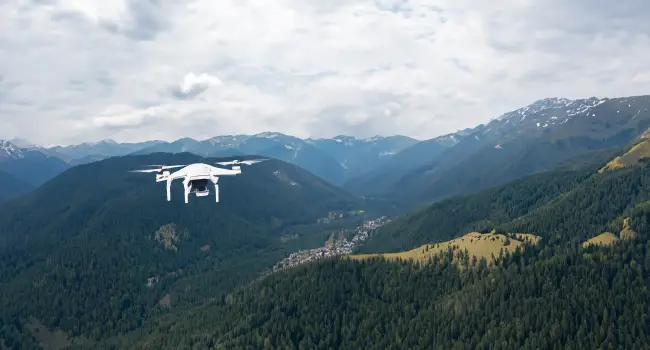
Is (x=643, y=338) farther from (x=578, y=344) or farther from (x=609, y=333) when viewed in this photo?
(x=578, y=344)

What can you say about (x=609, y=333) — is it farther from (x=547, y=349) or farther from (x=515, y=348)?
(x=515, y=348)

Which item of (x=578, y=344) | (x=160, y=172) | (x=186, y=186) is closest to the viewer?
(x=186, y=186)

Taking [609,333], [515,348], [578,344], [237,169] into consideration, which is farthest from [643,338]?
[237,169]

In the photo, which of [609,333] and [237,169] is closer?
[237,169]

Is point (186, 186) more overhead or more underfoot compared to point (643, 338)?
more overhead

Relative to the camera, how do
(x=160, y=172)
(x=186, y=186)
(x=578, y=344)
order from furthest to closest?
1. (x=578, y=344)
2. (x=160, y=172)
3. (x=186, y=186)

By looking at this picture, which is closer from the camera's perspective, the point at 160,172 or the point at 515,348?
the point at 160,172

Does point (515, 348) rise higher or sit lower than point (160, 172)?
lower

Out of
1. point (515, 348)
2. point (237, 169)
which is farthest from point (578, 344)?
point (237, 169)
